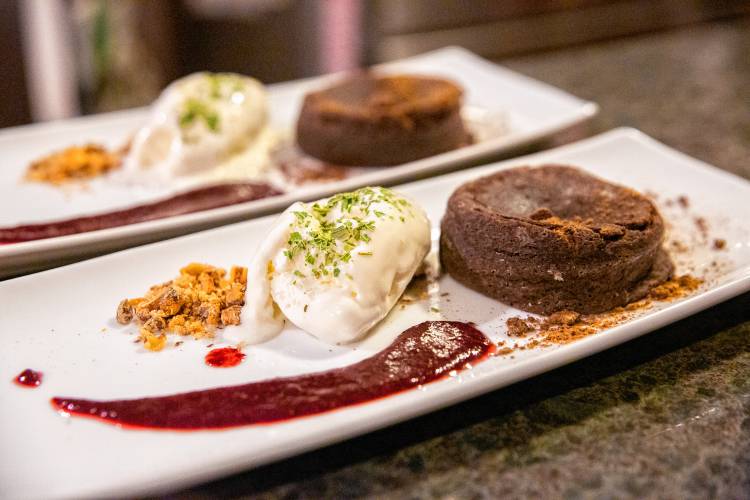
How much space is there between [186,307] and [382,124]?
1.41m

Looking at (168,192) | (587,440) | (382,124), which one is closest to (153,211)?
(168,192)

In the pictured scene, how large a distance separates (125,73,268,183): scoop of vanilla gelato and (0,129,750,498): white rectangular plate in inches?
37.7

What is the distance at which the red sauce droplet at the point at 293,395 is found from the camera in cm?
170

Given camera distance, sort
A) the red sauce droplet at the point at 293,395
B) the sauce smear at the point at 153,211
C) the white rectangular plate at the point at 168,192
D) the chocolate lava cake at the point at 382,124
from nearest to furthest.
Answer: the red sauce droplet at the point at 293,395
the white rectangular plate at the point at 168,192
the sauce smear at the point at 153,211
the chocolate lava cake at the point at 382,124

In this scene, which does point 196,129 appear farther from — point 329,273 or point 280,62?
point 280,62

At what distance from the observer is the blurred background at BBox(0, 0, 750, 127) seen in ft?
17.0

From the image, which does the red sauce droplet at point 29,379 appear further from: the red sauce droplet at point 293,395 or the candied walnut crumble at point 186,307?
the candied walnut crumble at point 186,307

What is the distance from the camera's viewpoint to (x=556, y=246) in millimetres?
2074

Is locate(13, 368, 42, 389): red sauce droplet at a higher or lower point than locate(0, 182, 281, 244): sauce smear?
lower

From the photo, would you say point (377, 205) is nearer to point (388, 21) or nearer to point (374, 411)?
point (374, 411)

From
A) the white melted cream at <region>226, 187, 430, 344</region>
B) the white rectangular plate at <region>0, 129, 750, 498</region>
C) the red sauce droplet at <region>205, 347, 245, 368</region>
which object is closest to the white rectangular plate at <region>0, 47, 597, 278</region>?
the white rectangular plate at <region>0, 129, 750, 498</region>

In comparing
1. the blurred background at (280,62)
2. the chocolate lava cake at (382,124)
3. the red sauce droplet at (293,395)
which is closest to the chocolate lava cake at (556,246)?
the red sauce droplet at (293,395)

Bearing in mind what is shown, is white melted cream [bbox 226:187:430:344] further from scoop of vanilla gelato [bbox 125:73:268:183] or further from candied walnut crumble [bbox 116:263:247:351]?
scoop of vanilla gelato [bbox 125:73:268:183]

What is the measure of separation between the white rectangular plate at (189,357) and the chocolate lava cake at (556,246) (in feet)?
0.29
